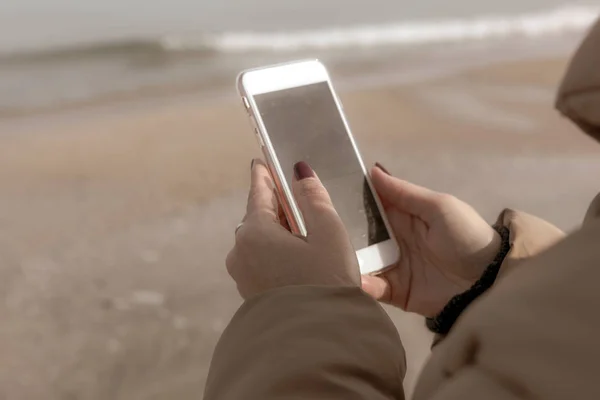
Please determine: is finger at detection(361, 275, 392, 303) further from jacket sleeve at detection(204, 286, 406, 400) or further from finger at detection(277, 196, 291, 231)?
jacket sleeve at detection(204, 286, 406, 400)

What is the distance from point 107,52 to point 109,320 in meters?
3.02

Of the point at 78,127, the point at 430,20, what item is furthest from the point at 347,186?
the point at 430,20

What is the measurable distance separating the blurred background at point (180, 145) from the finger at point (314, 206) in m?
0.80

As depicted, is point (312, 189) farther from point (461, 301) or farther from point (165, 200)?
point (165, 200)

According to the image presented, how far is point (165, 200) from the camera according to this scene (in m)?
2.44

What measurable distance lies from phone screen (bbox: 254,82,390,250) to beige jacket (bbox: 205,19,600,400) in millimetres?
522

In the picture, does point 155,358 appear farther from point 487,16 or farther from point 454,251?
point 487,16

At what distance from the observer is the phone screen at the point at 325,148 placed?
1211 mm

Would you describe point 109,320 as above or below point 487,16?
below

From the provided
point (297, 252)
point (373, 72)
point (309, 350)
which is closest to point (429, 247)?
point (297, 252)

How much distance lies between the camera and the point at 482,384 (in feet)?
1.44

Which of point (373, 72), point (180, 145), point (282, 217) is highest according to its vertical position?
point (373, 72)

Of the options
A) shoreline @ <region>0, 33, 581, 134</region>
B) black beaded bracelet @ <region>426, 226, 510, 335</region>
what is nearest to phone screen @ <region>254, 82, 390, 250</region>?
black beaded bracelet @ <region>426, 226, 510, 335</region>

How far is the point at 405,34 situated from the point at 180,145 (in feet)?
8.98
